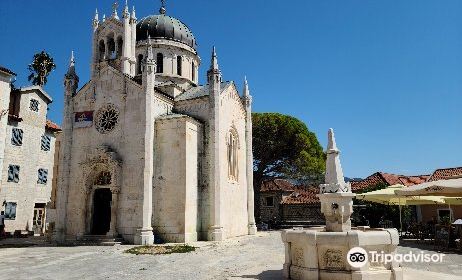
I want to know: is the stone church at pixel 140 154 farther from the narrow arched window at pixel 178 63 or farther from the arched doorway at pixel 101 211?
the narrow arched window at pixel 178 63

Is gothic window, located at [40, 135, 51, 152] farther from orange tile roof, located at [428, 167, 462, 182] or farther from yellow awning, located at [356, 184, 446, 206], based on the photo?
orange tile roof, located at [428, 167, 462, 182]

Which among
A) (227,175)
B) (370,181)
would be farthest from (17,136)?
(370,181)

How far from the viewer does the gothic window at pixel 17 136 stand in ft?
94.7

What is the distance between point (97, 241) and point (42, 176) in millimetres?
14949

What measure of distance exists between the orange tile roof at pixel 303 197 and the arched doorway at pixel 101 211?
2578 centimetres

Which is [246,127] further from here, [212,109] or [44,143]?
[44,143]

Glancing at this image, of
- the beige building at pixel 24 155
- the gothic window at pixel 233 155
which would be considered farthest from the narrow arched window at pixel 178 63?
the beige building at pixel 24 155

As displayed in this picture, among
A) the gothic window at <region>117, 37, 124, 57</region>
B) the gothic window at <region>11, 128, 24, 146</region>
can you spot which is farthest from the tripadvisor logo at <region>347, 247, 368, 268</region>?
the gothic window at <region>11, 128, 24, 146</region>

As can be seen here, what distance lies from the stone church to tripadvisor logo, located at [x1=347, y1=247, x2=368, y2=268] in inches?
531

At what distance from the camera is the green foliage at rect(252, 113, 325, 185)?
122 ft

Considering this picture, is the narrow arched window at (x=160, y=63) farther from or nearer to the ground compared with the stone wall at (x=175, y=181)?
farther from the ground

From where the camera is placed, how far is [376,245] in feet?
26.3

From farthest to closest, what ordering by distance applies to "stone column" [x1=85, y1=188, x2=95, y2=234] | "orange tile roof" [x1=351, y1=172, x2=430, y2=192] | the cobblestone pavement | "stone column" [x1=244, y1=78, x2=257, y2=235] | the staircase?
"orange tile roof" [x1=351, y1=172, x2=430, y2=192] < "stone column" [x1=244, y1=78, x2=257, y2=235] < "stone column" [x1=85, y1=188, x2=95, y2=234] < the staircase < the cobblestone pavement

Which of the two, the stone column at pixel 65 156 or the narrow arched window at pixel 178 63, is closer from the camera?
the stone column at pixel 65 156
